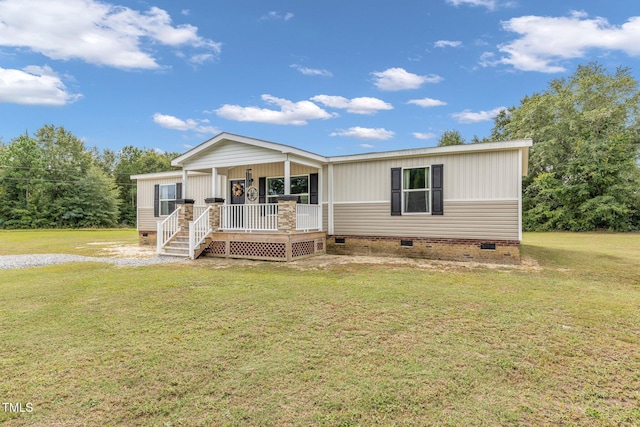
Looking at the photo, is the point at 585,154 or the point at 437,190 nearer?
the point at 437,190

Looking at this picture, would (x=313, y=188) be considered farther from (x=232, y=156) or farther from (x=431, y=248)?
(x=431, y=248)

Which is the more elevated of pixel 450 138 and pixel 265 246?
pixel 450 138

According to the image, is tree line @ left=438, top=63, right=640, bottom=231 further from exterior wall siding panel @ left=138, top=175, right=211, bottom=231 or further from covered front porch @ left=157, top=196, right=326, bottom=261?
exterior wall siding panel @ left=138, top=175, right=211, bottom=231

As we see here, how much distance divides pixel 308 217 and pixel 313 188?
1399 mm

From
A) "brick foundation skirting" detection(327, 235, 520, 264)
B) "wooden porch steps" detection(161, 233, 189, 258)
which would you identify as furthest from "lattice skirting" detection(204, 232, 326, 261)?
"brick foundation skirting" detection(327, 235, 520, 264)

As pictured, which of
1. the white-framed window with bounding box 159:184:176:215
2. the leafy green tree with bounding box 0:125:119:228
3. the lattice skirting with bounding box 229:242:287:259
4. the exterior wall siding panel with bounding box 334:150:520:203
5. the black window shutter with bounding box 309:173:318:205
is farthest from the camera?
the leafy green tree with bounding box 0:125:119:228

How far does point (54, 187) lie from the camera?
32.8 metres

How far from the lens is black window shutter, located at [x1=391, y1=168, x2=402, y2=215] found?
10.1m

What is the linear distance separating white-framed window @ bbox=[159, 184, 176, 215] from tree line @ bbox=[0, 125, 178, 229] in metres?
23.6

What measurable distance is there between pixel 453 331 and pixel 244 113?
121 ft

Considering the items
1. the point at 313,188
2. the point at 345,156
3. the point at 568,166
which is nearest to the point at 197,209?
the point at 313,188

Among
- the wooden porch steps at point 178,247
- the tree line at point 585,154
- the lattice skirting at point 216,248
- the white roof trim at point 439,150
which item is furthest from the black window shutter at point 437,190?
the tree line at point 585,154

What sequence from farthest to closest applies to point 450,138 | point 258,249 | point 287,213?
point 450,138 < point 258,249 < point 287,213

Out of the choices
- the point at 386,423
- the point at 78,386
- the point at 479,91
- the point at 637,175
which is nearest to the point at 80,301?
the point at 78,386
